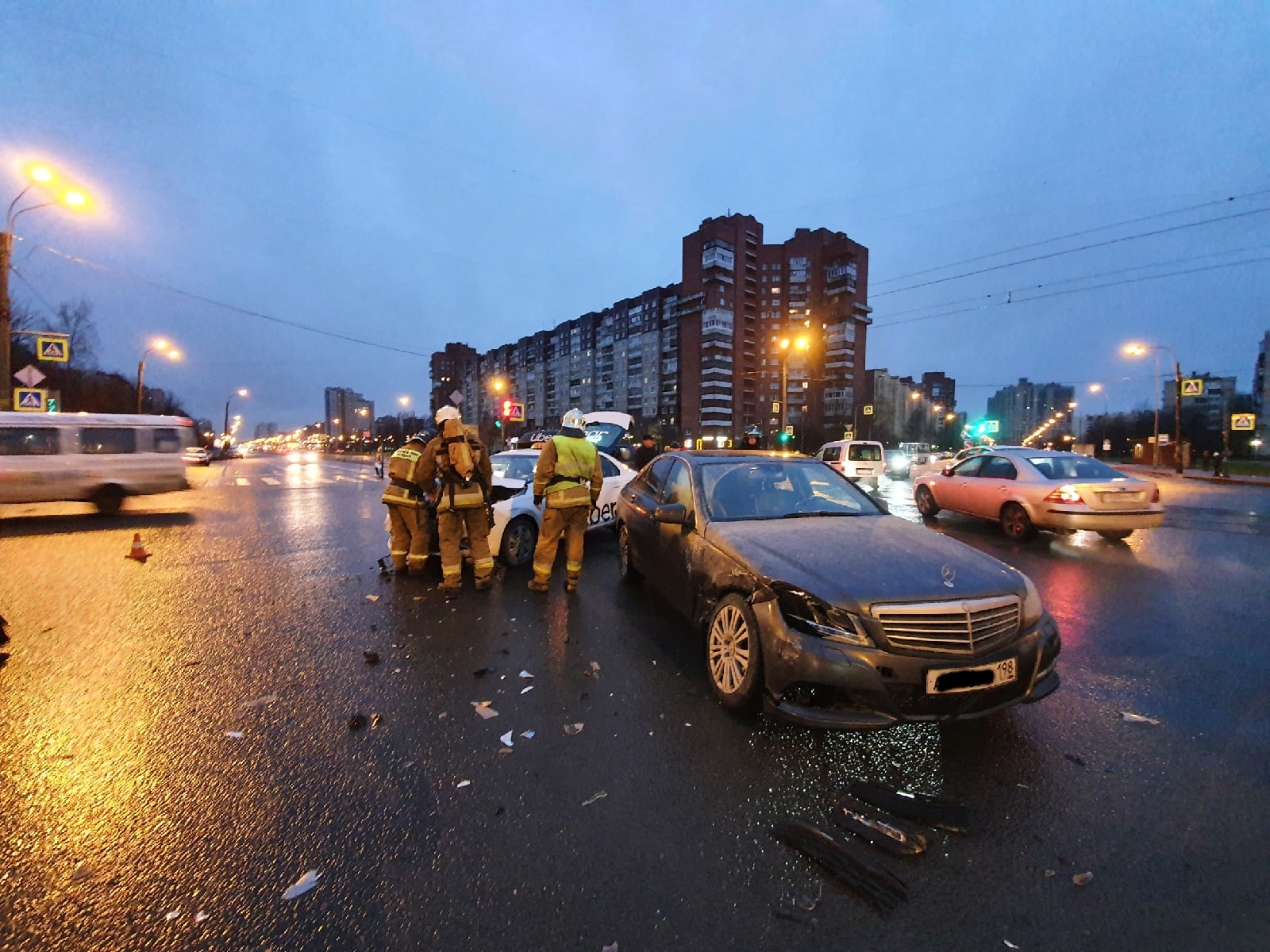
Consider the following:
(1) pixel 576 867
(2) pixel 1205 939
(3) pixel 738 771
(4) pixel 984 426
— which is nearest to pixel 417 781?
(1) pixel 576 867

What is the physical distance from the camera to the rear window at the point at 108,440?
436 inches

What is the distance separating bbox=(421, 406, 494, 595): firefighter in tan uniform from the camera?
567cm

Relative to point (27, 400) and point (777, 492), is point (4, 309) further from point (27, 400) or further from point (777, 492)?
point (777, 492)

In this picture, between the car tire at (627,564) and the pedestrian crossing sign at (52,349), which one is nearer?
the car tire at (627,564)

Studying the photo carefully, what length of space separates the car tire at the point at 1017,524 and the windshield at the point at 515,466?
740 centimetres

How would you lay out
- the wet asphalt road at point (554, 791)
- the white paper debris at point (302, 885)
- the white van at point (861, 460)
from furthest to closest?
the white van at point (861, 460)
the white paper debris at point (302, 885)
the wet asphalt road at point (554, 791)

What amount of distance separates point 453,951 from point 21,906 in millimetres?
1507

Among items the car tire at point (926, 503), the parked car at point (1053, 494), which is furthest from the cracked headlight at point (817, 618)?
the car tire at point (926, 503)

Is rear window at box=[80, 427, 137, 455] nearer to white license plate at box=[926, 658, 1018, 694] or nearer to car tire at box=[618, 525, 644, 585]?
car tire at box=[618, 525, 644, 585]

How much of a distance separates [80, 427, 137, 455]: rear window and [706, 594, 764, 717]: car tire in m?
13.4

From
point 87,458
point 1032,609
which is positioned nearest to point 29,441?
point 87,458

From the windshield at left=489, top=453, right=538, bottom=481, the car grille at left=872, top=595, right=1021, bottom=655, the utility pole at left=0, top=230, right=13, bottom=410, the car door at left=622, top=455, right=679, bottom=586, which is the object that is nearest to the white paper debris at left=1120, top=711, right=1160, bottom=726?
the car grille at left=872, top=595, right=1021, bottom=655

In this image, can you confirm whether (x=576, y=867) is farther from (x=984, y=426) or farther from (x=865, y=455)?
(x=984, y=426)

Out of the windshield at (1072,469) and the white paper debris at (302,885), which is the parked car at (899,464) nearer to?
the windshield at (1072,469)
